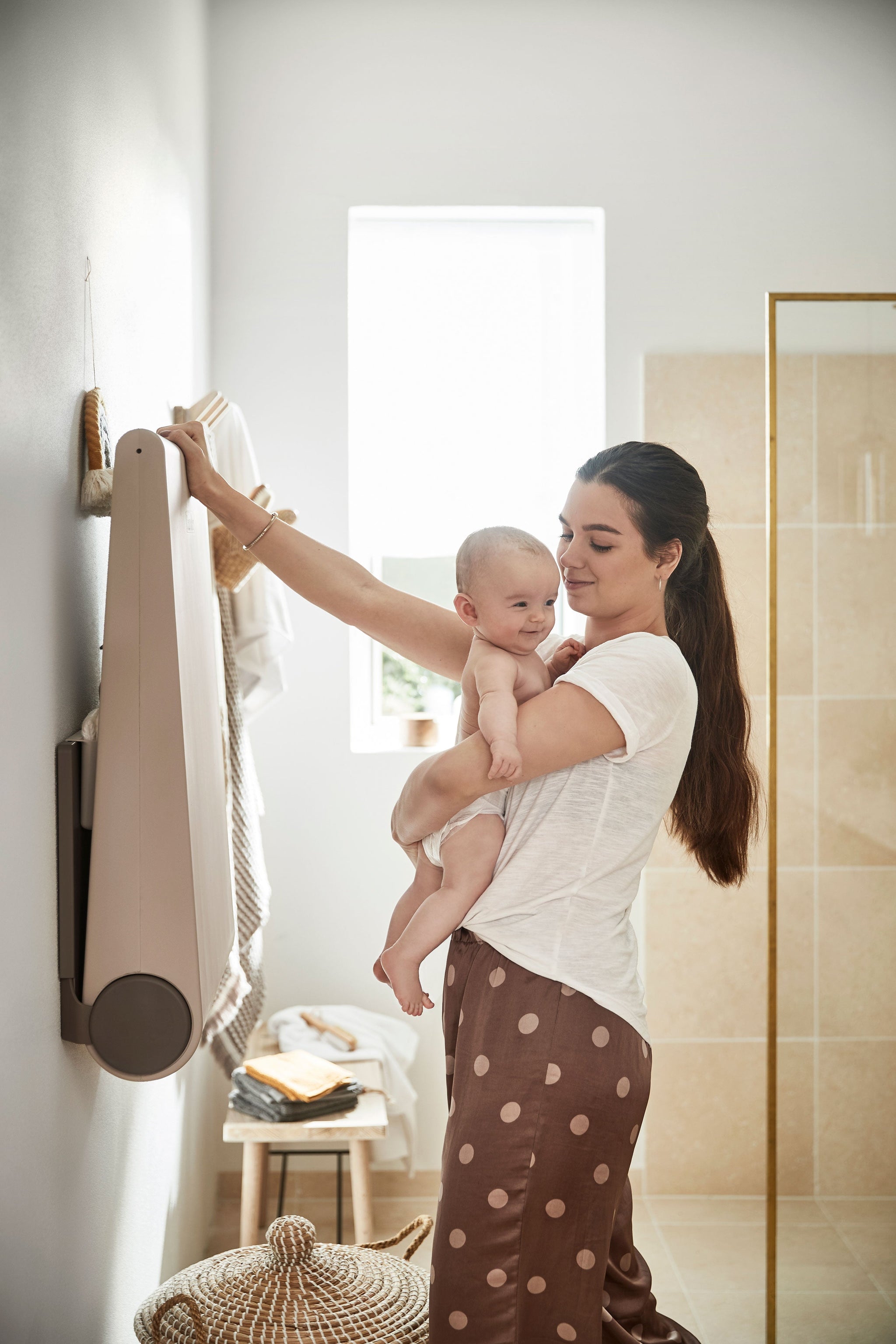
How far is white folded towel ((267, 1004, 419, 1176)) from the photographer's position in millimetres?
2342

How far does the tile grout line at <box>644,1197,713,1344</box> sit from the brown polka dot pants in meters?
1.15

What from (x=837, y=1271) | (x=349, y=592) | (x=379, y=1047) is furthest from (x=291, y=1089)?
(x=349, y=592)

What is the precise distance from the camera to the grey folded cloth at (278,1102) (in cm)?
204

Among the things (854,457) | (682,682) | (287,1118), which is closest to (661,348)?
(854,457)

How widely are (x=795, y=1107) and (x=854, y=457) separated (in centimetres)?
100

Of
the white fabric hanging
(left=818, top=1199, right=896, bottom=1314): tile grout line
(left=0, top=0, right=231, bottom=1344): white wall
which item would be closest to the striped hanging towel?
the white fabric hanging

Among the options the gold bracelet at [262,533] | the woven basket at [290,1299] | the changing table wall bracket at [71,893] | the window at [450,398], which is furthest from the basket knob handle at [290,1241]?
the window at [450,398]

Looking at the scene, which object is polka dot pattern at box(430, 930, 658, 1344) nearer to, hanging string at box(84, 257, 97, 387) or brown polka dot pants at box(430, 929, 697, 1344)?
brown polka dot pants at box(430, 929, 697, 1344)

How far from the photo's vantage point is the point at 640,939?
273cm

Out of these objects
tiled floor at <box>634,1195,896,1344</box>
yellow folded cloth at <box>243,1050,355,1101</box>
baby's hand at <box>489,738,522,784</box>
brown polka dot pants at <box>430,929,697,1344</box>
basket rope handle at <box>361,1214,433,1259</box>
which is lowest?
tiled floor at <box>634,1195,896,1344</box>

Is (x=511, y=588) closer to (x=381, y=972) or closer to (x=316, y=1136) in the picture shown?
(x=381, y=972)

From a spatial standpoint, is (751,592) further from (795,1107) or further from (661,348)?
(795,1107)

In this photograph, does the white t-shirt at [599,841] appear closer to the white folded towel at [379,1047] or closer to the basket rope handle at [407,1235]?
the basket rope handle at [407,1235]

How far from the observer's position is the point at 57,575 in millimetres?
1114
